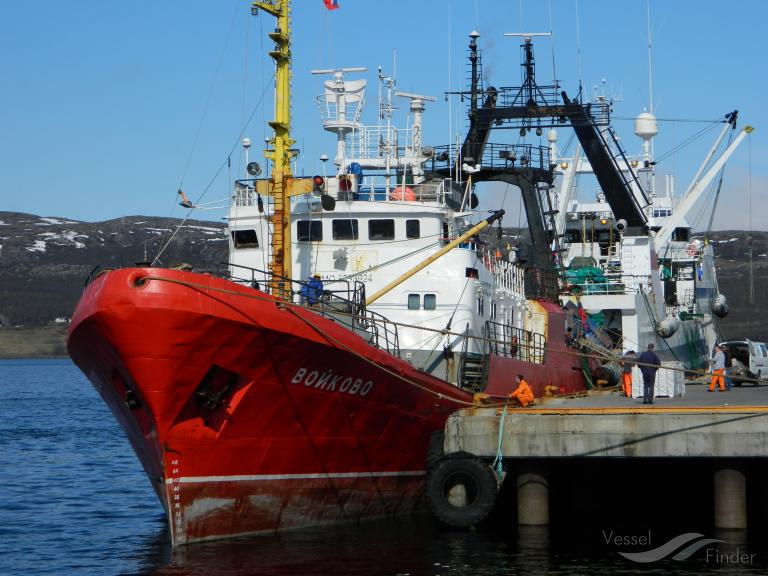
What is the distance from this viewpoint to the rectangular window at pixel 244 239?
27125 millimetres

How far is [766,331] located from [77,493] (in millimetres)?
158715

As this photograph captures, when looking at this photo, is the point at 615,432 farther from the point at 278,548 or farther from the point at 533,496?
the point at 278,548

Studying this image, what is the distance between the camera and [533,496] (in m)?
22.1

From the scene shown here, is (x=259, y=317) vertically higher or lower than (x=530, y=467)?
higher

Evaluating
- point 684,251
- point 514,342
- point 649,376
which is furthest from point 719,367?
point 684,251

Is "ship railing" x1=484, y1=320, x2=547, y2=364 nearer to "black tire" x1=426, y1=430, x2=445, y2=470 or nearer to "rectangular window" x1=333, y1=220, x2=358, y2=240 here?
"black tire" x1=426, y1=430, x2=445, y2=470

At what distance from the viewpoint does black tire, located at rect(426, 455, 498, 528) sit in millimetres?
21656

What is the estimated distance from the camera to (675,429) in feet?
68.4

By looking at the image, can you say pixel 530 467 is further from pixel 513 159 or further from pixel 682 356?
pixel 682 356

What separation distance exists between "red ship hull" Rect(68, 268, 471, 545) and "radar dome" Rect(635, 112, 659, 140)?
3315cm

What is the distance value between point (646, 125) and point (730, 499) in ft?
112

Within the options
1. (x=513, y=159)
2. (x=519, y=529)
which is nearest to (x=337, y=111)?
(x=513, y=159)

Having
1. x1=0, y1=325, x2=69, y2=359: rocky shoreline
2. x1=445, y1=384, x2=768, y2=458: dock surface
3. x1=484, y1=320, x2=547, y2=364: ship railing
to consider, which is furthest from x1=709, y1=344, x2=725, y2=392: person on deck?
x1=0, y1=325, x2=69, y2=359: rocky shoreline

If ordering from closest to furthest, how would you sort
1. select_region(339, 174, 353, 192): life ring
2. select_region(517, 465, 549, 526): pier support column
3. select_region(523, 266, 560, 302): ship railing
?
select_region(517, 465, 549, 526): pier support column → select_region(339, 174, 353, 192): life ring → select_region(523, 266, 560, 302): ship railing
